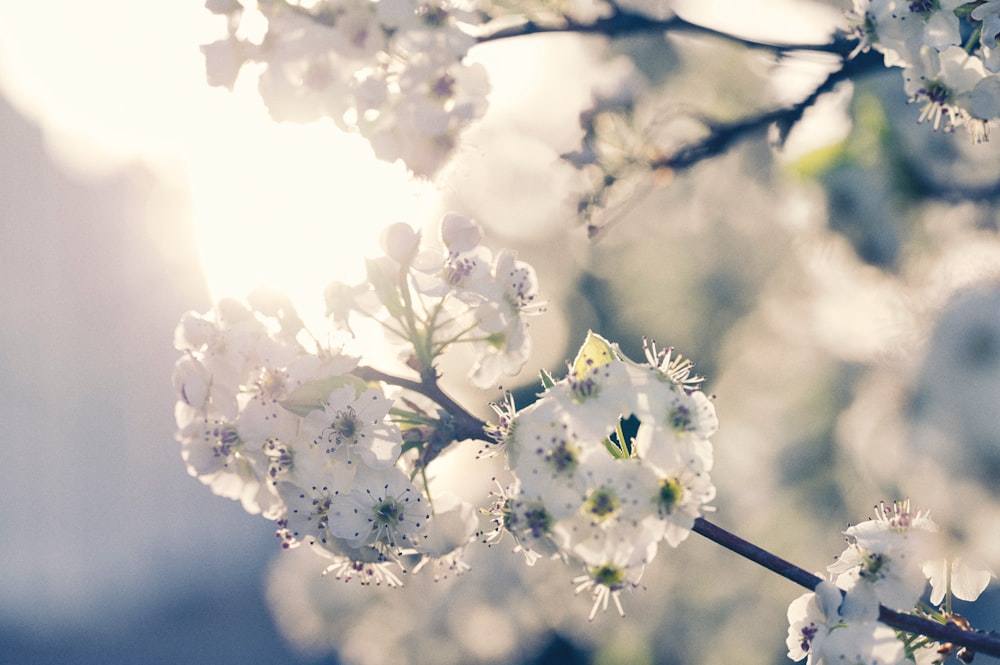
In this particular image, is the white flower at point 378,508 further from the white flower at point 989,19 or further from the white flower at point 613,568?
the white flower at point 989,19

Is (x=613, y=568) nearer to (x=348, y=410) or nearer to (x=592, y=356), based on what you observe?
(x=592, y=356)

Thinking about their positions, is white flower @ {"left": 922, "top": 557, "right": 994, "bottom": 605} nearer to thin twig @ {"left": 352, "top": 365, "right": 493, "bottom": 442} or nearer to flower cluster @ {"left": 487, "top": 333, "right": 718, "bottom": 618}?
flower cluster @ {"left": 487, "top": 333, "right": 718, "bottom": 618}

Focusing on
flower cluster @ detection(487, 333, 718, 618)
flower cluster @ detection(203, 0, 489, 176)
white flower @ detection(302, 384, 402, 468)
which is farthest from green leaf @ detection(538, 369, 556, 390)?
flower cluster @ detection(203, 0, 489, 176)

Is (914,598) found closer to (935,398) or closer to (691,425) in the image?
(691,425)

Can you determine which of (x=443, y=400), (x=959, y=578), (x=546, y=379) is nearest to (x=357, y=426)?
(x=443, y=400)

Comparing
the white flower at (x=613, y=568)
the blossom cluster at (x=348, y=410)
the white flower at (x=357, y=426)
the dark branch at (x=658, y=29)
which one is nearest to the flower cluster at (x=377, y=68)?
the blossom cluster at (x=348, y=410)

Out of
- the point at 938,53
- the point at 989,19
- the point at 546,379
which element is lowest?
the point at 546,379

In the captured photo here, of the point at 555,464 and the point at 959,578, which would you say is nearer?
the point at 555,464
